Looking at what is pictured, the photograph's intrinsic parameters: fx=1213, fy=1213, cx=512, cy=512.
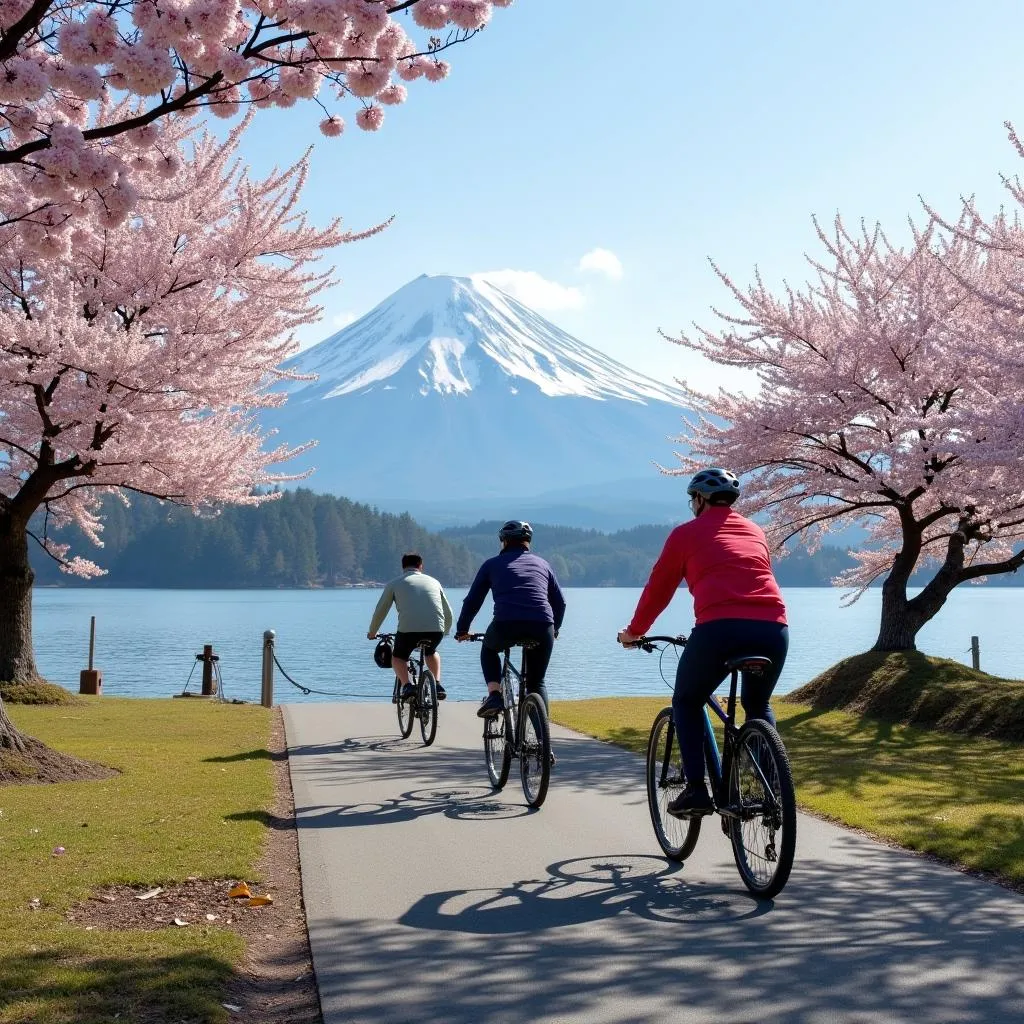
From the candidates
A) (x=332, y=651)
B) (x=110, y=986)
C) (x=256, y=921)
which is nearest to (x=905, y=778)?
(x=256, y=921)

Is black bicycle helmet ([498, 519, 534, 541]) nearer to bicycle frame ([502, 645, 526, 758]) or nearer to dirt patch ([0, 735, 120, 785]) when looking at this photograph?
bicycle frame ([502, 645, 526, 758])

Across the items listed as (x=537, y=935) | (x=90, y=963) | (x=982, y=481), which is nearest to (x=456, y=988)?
(x=537, y=935)

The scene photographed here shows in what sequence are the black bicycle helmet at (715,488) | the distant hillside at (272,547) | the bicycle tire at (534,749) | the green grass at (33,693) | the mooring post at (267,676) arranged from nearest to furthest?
the black bicycle helmet at (715,488)
the bicycle tire at (534,749)
the green grass at (33,693)
the mooring post at (267,676)
the distant hillside at (272,547)

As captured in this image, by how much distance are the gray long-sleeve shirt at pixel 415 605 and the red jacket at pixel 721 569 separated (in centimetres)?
707

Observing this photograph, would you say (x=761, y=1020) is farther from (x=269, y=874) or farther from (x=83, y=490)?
(x=83, y=490)

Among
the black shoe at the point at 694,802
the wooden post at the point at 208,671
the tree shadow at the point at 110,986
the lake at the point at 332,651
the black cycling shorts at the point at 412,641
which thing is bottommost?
the lake at the point at 332,651

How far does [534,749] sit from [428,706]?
4917mm

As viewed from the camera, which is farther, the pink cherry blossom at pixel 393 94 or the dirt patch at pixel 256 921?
the pink cherry blossom at pixel 393 94

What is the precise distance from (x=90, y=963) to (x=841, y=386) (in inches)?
701

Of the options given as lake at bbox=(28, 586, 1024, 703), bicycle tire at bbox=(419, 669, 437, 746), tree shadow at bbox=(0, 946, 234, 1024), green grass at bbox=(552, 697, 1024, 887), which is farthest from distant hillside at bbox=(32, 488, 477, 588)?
tree shadow at bbox=(0, 946, 234, 1024)

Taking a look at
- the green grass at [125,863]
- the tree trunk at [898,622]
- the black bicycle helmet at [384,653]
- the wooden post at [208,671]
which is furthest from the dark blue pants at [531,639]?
the wooden post at [208,671]

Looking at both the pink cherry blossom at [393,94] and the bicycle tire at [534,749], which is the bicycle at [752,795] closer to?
the bicycle tire at [534,749]

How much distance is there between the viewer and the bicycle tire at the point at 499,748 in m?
9.81

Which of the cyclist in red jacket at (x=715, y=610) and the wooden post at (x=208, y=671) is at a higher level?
the cyclist in red jacket at (x=715, y=610)
